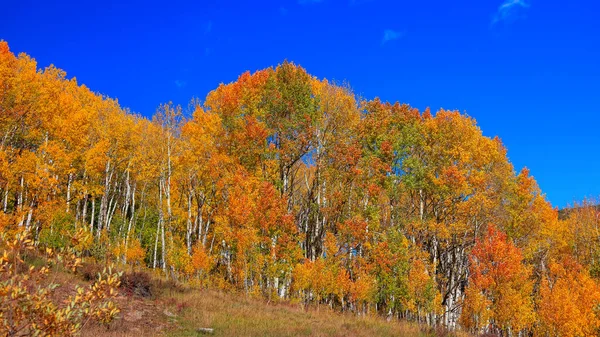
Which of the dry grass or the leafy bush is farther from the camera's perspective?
the leafy bush

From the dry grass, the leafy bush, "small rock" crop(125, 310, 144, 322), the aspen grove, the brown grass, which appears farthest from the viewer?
the aspen grove

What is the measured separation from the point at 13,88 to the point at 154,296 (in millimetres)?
16193

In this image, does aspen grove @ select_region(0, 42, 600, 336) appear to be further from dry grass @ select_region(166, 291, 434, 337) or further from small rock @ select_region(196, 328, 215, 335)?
small rock @ select_region(196, 328, 215, 335)

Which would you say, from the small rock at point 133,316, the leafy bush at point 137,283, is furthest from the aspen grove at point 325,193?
the small rock at point 133,316

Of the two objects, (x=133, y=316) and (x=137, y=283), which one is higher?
(x=137, y=283)

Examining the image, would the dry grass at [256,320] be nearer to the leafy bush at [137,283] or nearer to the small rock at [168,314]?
the small rock at [168,314]

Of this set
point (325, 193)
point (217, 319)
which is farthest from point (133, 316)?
point (325, 193)

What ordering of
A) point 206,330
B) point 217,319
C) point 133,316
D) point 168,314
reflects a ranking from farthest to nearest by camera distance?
point 168,314 < point 217,319 < point 133,316 < point 206,330

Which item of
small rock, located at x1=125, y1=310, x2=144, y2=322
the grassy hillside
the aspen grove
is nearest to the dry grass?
the grassy hillside

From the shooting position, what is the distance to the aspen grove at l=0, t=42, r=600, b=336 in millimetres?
28125

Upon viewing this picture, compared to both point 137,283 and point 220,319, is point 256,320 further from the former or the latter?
point 137,283

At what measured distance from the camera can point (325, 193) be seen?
1289 inches

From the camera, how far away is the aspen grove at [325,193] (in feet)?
92.3

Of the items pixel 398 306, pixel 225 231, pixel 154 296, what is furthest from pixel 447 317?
pixel 154 296
